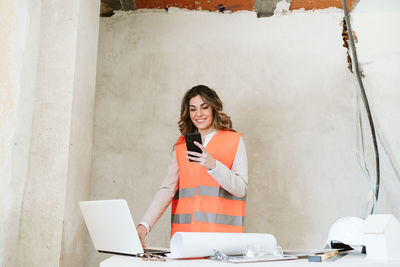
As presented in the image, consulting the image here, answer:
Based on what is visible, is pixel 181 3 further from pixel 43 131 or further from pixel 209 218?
pixel 209 218

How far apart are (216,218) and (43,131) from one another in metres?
1.09

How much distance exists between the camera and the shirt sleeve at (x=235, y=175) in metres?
2.02

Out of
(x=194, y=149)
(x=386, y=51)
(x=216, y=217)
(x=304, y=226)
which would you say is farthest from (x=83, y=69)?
(x=386, y=51)

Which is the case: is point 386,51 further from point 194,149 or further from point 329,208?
point 194,149

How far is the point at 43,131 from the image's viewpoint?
2.08 metres

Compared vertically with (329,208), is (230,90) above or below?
above

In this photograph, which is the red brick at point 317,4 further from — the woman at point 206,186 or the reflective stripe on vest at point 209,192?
the reflective stripe on vest at point 209,192

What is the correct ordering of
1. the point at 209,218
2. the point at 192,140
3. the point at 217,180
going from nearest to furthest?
the point at 192,140, the point at 217,180, the point at 209,218

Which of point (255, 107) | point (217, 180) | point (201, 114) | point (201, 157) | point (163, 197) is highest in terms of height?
point (255, 107)

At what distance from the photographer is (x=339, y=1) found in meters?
3.50

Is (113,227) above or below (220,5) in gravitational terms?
below

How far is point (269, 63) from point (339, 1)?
0.83m

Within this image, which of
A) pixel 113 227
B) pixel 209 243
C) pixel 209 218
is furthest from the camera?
pixel 209 218

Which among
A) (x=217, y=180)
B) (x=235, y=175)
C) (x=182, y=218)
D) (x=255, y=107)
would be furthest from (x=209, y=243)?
(x=255, y=107)
